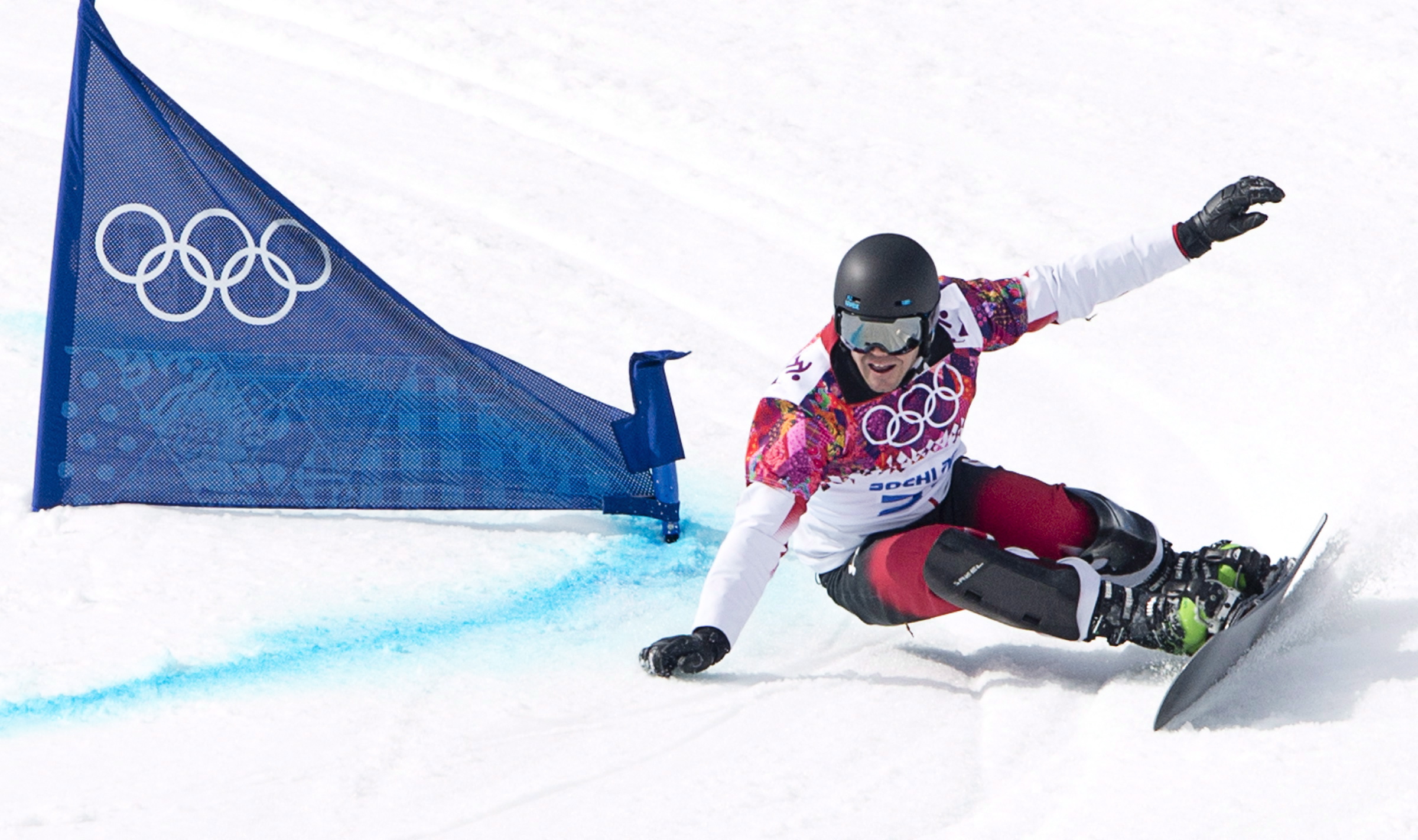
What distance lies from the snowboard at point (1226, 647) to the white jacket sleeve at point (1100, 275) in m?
0.84

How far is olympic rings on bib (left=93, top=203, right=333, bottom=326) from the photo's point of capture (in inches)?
182

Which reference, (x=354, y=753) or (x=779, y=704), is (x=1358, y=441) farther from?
(x=354, y=753)

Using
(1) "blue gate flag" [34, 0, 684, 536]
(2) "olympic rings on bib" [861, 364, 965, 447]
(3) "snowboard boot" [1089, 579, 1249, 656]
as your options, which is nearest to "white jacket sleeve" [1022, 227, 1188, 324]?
(2) "olympic rings on bib" [861, 364, 965, 447]

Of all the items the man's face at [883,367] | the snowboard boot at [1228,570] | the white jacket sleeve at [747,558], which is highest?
the man's face at [883,367]

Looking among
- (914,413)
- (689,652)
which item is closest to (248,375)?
(689,652)

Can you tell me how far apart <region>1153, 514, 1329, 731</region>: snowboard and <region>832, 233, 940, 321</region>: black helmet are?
1024mm

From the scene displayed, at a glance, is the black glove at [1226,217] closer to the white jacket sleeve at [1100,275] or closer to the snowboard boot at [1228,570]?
the white jacket sleeve at [1100,275]

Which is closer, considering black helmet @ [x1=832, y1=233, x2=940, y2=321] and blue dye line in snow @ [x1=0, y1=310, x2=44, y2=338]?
black helmet @ [x1=832, y1=233, x2=940, y2=321]

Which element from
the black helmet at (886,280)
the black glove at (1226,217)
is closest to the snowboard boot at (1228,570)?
the black glove at (1226,217)

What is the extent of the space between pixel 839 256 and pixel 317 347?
2.79 meters

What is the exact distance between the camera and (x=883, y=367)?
3766 millimetres

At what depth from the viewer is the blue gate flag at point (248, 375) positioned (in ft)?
15.1

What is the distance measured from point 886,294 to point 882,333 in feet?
0.33

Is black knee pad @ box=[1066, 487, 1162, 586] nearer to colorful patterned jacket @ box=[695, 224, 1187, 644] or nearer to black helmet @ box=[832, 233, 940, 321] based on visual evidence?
colorful patterned jacket @ box=[695, 224, 1187, 644]
